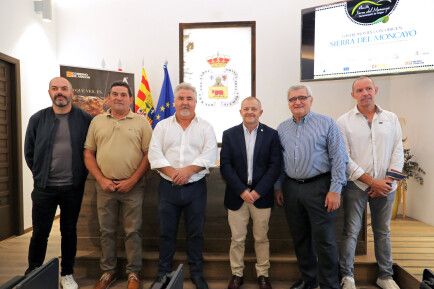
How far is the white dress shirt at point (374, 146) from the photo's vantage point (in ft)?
8.46

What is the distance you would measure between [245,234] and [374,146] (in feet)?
3.92

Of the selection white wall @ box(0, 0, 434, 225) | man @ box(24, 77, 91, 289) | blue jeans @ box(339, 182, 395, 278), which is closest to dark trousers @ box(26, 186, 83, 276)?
man @ box(24, 77, 91, 289)

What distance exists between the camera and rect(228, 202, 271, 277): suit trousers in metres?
2.66

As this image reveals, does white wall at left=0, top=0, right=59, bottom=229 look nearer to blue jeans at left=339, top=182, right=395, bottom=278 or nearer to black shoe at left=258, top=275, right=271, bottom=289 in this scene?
black shoe at left=258, top=275, right=271, bottom=289

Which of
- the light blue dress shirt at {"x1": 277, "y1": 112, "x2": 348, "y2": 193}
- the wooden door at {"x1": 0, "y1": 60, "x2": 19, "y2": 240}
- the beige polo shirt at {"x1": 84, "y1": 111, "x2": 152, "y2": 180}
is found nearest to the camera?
the light blue dress shirt at {"x1": 277, "y1": 112, "x2": 348, "y2": 193}

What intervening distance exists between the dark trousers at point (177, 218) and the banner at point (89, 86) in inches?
97.1

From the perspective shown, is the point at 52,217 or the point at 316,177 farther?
the point at 52,217

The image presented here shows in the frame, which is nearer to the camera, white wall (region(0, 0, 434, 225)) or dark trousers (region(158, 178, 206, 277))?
dark trousers (region(158, 178, 206, 277))

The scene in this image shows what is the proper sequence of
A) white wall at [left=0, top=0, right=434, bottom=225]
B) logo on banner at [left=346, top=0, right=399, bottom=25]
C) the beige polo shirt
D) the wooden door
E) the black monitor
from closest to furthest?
the black monitor, the beige polo shirt, logo on banner at [left=346, top=0, right=399, bottom=25], the wooden door, white wall at [left=0, top=0, right=434, bottom=225]

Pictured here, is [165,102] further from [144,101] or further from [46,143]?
[46,143]

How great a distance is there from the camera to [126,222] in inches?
110

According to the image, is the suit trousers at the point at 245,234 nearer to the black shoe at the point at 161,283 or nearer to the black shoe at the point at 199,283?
the black shoe at the point at 199,283

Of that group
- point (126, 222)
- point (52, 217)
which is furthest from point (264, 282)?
point (52, 217)

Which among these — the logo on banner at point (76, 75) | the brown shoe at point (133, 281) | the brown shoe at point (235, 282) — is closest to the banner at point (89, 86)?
the logo on banner at point (76, 75)
